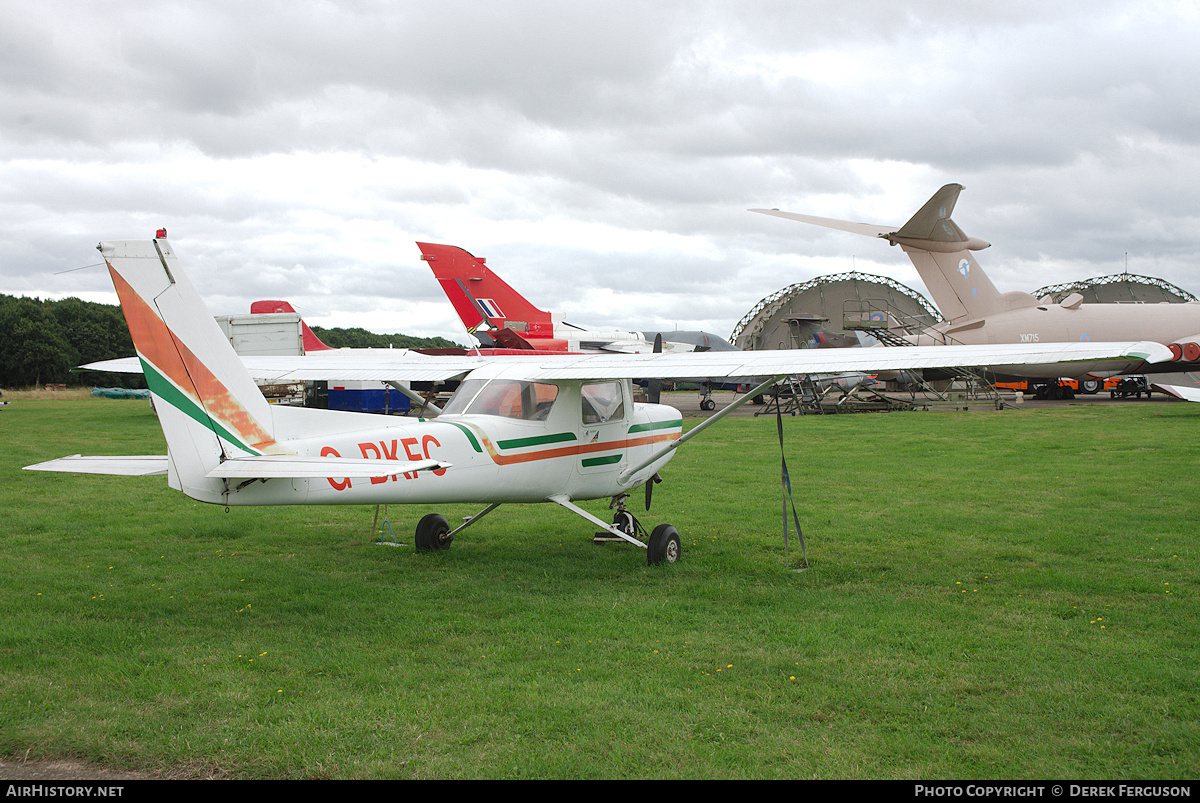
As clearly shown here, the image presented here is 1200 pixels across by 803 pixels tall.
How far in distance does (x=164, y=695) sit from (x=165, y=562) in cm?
398

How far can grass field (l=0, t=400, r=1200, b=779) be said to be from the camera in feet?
12.7

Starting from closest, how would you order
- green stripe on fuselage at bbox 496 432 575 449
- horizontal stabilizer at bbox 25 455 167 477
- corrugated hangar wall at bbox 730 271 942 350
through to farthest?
horizontal stabilizer at bbox 25 455 167 477, green stripe on fuselage at bbox 496 432 575 449, corrugated hangar wall at bbox 730 271 942 350

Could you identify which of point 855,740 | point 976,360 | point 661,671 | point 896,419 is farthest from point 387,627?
point 896,419

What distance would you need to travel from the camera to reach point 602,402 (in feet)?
27.5

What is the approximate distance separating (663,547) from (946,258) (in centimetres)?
2186

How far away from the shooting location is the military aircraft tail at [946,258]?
2411cm

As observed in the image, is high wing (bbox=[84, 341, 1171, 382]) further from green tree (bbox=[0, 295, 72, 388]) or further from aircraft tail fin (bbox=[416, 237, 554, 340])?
green tree (bbox=[0, 295, 72, 388])

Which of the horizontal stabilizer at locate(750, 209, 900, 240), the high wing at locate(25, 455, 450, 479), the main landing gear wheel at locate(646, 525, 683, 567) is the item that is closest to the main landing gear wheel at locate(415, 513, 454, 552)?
the main landing gear wheel at locate(646, 525, 683, 567)

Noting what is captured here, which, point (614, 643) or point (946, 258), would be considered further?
point (946, 258)

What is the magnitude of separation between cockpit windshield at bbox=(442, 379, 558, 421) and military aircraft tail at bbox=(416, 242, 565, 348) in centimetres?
2558

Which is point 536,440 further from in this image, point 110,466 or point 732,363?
point 110,466

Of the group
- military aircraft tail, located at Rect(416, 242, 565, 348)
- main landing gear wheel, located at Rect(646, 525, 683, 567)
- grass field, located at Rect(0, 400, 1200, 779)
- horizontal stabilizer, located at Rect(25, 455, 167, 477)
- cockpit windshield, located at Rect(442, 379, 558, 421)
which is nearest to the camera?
grass field, located at Rect(0, 400, 1200, 779)

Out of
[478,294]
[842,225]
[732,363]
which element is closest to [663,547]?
[732,363]

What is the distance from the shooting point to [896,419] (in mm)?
25172
